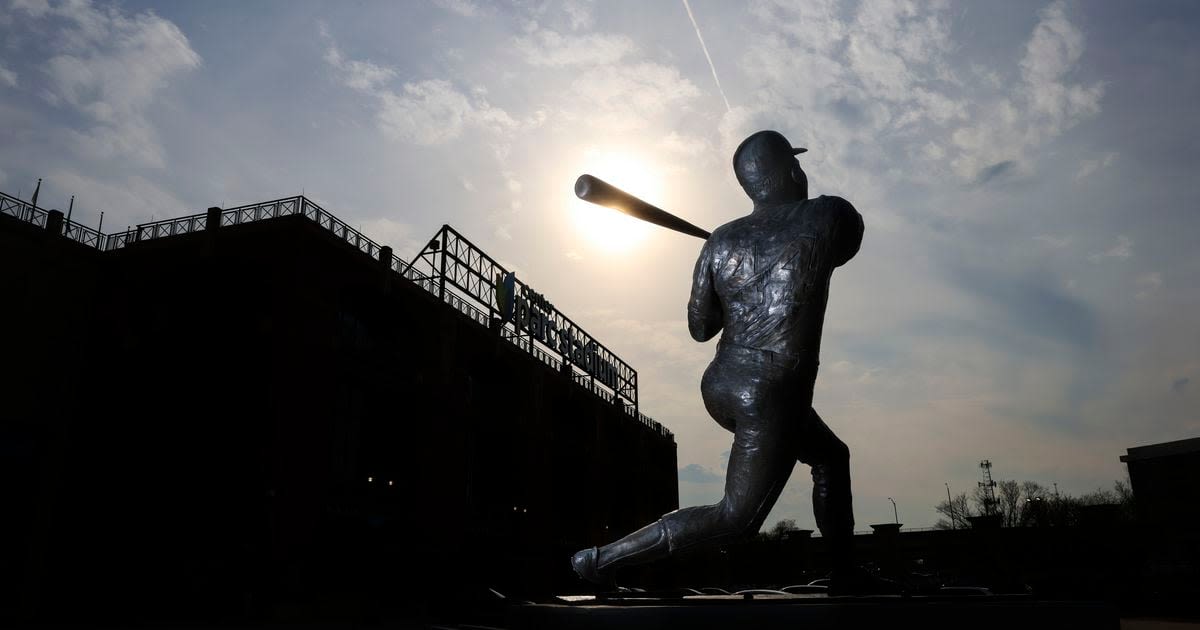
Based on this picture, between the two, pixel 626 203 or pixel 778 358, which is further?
→ pixel 626 203

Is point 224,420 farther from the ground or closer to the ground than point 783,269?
farther from the ground

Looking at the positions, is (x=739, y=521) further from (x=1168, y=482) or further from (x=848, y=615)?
(x=1168, y=482)

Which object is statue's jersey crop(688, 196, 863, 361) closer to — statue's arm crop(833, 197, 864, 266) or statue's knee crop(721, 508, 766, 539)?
statue's arm crop(833, 197, 864, 266)

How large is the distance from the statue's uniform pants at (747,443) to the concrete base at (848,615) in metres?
0.36

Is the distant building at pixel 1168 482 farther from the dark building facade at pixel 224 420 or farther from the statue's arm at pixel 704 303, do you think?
the statue's arm at pixel 704 303

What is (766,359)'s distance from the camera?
3.69 m

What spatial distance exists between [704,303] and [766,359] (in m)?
0.58

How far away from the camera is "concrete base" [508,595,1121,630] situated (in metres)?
3.08

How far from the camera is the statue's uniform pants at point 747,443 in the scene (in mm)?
3545

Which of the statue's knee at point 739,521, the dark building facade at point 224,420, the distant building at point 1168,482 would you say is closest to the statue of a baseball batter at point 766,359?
the statue's knee at point 739,521

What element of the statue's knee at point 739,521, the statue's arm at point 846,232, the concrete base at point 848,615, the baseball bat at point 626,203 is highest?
the baseball bat at point 626,203

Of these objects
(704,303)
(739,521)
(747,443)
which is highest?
(704,303)

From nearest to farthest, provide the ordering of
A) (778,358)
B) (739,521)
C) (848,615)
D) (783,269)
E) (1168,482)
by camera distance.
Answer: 1. (848,615)
2. (739,521)
3. (778,358)
4. (783,269)
5. (1168,482)

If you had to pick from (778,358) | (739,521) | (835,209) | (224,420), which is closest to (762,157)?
(835,209)
